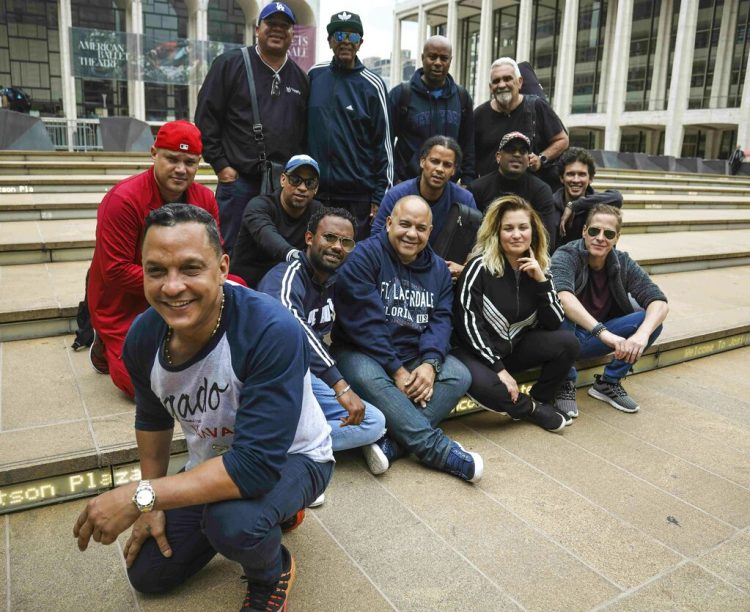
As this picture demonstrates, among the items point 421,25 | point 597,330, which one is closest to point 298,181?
point 597,330

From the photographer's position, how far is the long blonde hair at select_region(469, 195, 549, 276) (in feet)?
11.5

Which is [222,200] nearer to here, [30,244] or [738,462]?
[30,244]

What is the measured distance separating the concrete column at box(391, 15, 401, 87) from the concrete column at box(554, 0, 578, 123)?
1601cm

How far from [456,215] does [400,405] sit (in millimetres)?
1417

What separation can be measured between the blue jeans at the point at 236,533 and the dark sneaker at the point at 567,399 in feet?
6.96

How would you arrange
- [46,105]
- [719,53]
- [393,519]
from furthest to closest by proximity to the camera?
[719,53]
[46,105]
[393,519]

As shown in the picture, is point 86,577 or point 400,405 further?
point 400,405

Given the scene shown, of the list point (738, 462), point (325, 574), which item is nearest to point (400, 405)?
point (325, 574)

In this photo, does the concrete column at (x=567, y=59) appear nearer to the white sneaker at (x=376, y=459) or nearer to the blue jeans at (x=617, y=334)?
the blue jeans at (x=617, y=334)

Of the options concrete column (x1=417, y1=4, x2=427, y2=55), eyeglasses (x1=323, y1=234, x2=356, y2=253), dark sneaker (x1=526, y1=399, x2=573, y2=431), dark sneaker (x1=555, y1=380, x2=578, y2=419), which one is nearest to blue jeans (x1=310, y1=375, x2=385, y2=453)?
eyeglasses (x1=323, y1=234, x2=356, y2=253)

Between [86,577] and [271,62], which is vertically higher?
[271,62]

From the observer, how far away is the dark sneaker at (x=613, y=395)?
3.87 m

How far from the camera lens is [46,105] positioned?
31500 millimetres

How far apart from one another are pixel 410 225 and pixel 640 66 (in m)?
41.3
